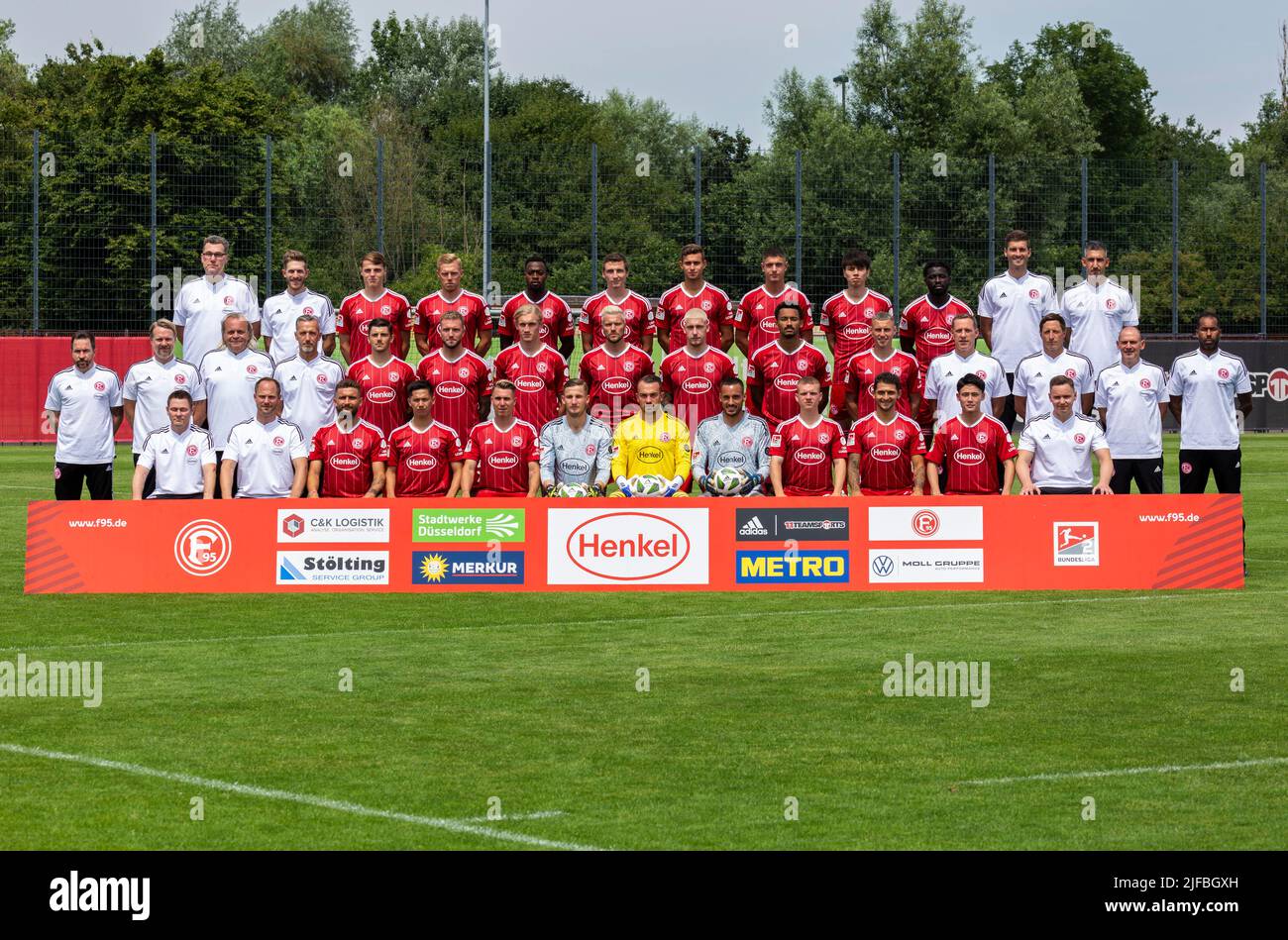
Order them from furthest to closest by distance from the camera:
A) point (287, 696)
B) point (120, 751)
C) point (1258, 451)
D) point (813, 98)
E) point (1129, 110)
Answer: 1. point (1129, 110)
2. point (813, 98)
3. point (1258, 451)
4. point (287, 696)
5. point (120, 751)

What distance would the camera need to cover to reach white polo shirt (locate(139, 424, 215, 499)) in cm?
1642

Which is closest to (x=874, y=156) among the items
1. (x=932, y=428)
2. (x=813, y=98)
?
(x=932, y=428)

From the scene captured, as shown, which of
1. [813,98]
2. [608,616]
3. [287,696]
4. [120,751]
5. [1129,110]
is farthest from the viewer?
[1129,110]

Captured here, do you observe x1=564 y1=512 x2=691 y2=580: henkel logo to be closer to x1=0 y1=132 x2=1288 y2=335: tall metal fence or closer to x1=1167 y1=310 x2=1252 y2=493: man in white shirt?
x1=1167 y1=310 x2=1252 y2=493: man in white shirt

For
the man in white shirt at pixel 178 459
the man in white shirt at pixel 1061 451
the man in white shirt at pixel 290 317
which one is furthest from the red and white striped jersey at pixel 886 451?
the man in white shirt at pixel 178 459

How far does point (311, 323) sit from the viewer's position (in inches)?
675

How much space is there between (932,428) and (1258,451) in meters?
17.3

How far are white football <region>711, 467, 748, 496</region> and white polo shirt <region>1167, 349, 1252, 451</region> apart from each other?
14.4ft

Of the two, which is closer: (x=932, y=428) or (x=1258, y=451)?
(x=932, y=428)

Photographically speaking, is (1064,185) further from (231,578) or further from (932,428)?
(231,578)

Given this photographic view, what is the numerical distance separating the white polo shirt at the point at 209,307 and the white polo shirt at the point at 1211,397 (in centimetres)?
920

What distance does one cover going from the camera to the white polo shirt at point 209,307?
18344 millimetres

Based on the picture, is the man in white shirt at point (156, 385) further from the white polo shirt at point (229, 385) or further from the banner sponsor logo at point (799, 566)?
the banner sponsor logo at point (799, 566)

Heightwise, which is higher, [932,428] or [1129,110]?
[1129,110]
